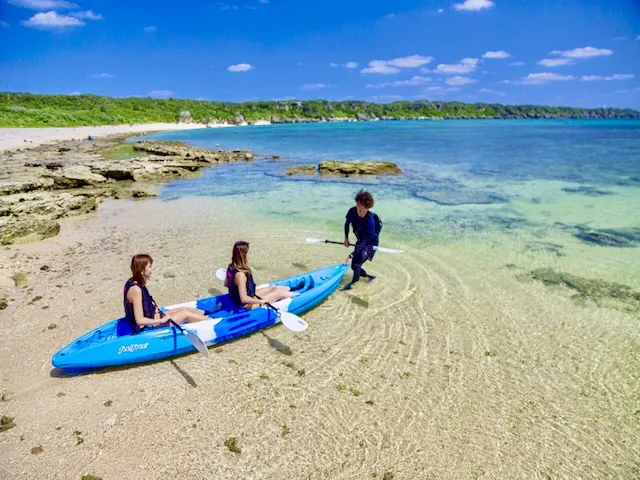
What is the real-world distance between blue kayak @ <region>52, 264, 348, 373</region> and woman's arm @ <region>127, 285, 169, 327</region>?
0.69 feet

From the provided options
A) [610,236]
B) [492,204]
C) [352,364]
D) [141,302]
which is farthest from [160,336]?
[492,204]

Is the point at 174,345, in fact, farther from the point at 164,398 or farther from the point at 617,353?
the point at 617,353

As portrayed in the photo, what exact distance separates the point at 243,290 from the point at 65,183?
16.7 metres

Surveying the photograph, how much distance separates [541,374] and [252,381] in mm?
4262

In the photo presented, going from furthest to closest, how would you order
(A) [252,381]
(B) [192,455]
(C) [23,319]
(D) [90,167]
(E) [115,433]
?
1. (D) [90,167]
2. (C) [23,319]
3. (A) [252,381]
4. (E) [115,433]
5. (B) [192,455]

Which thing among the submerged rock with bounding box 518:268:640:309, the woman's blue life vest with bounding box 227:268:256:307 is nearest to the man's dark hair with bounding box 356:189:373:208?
the woman's blue life vest with bounding box 227:268:256:307

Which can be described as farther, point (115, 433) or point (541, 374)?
point (541, 374)

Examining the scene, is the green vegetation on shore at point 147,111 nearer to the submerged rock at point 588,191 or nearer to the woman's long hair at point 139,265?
the woman's long hair at point 139,265

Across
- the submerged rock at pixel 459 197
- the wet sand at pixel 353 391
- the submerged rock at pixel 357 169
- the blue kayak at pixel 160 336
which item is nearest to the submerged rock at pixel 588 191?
the submerged rock at pixel 459 197

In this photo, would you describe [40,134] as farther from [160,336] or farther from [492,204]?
[160,336]

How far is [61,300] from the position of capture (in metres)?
7.78

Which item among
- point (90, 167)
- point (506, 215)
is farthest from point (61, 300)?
point (90, 167)

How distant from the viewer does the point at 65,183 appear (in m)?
18.5

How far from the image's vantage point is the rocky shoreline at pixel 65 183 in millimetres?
11562
